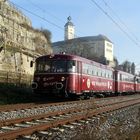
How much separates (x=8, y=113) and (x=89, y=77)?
1233cm

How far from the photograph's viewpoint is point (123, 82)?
4409 centimetres

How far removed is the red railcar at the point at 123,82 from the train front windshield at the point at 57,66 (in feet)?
49.1

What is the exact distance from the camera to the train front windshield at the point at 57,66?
2547cm

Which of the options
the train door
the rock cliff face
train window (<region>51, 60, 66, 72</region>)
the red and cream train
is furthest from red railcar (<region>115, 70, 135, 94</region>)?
train window (<region>51, 60, 66, 72</region>)

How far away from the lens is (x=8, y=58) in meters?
44.5

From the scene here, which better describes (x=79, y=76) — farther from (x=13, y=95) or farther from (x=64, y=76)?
(x=13, y=95)

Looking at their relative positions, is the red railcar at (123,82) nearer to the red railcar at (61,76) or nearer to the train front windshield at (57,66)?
the red railcar at (61,76)

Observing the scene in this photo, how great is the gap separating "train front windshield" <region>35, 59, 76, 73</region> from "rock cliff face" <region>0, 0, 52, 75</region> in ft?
42.5

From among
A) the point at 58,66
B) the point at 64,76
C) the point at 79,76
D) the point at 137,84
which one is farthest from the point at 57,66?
Result: the point at 137,84

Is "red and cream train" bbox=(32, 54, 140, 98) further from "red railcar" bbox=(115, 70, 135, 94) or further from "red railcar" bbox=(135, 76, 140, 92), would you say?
"red railcar" bbox=(135, 76, 140, 92)

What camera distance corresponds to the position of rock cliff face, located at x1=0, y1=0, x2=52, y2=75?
44803mm

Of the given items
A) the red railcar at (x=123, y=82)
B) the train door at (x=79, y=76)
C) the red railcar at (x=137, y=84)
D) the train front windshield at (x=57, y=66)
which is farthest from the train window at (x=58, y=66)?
the red railcar at (x=137, y=84)

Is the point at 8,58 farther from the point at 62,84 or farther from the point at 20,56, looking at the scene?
the point at 62,84

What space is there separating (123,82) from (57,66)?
19493mm
